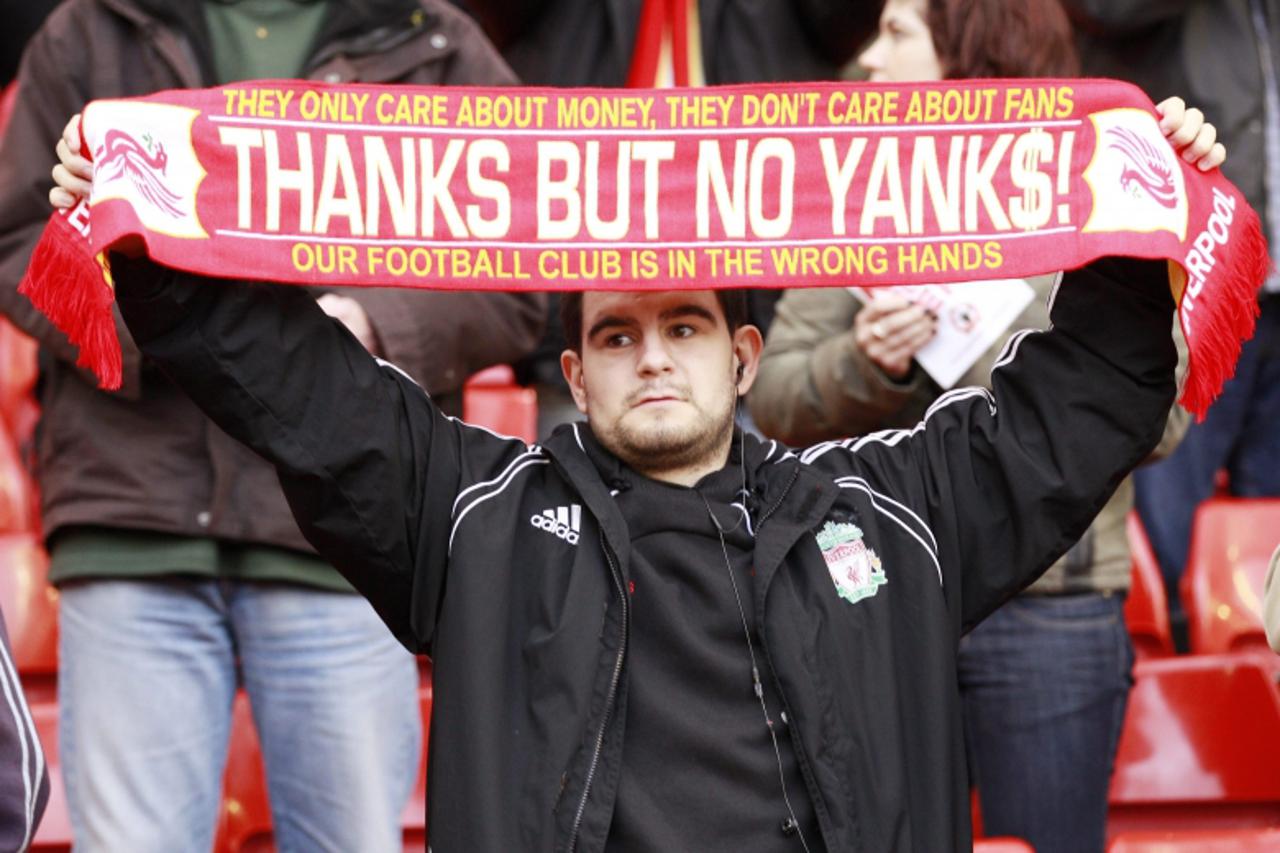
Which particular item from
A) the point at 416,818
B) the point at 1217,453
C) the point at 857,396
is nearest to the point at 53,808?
the point at 416,818

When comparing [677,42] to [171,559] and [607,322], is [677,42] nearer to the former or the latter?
[607,322]

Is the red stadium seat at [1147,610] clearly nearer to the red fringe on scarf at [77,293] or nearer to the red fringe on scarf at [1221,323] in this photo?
the red fringe on scarf at [1221,323]

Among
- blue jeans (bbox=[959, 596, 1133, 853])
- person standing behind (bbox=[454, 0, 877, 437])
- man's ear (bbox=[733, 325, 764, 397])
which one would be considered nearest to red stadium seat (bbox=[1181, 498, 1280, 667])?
blue jeans (bbox=[959, 596, 1133, 853])

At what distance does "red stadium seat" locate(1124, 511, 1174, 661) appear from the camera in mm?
4379

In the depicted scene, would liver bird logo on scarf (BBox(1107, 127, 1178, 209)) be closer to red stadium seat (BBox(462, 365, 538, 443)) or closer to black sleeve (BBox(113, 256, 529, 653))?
black sleeve (BBox(113, 256, 529, 653))

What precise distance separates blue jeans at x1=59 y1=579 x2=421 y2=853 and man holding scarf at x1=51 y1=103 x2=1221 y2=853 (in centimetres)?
56

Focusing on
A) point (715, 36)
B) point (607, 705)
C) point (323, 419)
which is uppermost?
point (715, 36)

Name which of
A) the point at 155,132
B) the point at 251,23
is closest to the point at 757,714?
the point at 155,132

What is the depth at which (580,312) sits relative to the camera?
2902 mm

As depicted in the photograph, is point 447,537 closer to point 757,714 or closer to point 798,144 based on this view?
point 757,714

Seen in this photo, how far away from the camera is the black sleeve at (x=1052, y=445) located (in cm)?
273

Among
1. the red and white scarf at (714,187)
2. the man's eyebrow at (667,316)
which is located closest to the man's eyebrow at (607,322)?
the man's eyebrow at (667,316)

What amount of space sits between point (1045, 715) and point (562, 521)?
1.10 metres

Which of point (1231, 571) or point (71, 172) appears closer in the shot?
point (71, 172)
